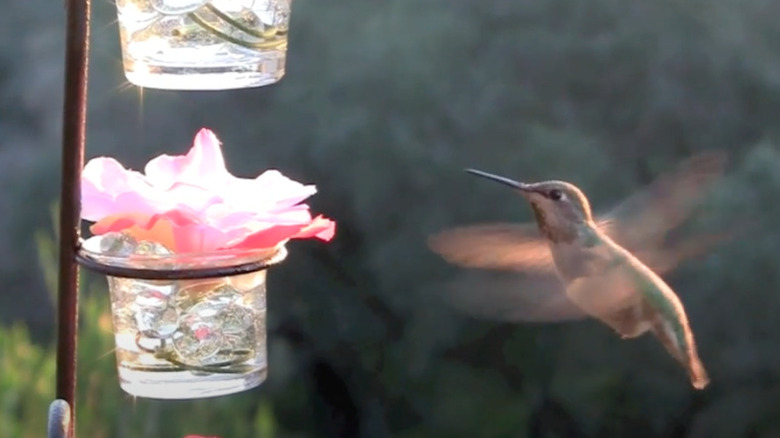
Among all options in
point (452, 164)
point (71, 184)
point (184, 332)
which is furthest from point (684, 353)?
point (452, 164)

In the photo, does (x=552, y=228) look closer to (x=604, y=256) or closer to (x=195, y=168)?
(x=604, y=256)

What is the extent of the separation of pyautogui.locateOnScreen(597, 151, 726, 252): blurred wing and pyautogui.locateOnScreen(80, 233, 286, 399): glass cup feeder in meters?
0.46

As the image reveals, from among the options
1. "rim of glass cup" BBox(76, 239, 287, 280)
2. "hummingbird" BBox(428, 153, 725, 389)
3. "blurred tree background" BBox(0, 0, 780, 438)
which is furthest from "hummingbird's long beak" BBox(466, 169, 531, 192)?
"blurred tree background" BBox(0, 0, 780, 438)

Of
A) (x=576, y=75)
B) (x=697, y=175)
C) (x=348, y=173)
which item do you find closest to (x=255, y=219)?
(x=697, y=175)

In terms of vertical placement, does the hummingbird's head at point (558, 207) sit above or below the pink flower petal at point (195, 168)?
below

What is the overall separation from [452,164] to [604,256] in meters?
0.91

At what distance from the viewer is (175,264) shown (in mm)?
889

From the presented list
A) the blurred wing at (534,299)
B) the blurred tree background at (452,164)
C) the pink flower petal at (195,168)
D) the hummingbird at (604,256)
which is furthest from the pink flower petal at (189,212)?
the blurred tree background at (452,164)

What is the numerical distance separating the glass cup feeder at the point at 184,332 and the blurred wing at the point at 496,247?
0.59ft

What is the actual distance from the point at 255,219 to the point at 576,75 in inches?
54.3

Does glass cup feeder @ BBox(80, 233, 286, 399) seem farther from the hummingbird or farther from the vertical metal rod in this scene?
the hummingbird

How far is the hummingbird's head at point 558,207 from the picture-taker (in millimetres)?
1173

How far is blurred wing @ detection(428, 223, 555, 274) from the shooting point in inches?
41.6

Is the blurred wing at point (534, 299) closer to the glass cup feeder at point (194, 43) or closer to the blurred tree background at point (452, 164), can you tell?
the glass cup feeder at point (194, 43)
